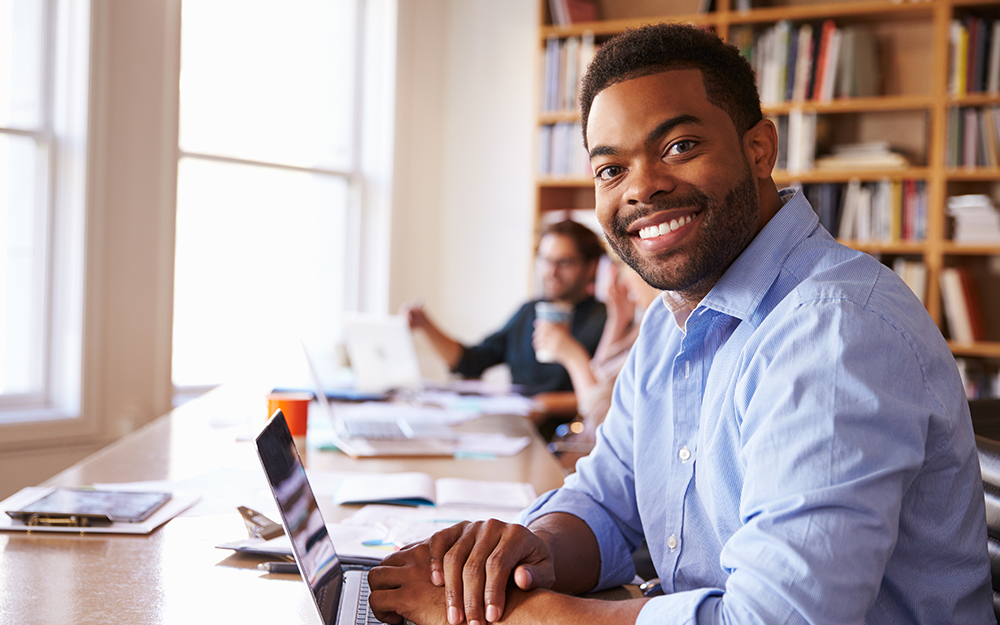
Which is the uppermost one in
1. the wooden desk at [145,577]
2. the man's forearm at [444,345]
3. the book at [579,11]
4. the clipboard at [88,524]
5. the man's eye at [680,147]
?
the book at [579,11]

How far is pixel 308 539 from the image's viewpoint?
85 centimetres

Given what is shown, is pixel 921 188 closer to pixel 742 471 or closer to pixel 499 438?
pixel 499 438

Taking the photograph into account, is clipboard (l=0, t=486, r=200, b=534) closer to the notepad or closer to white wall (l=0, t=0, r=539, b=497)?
the notepad

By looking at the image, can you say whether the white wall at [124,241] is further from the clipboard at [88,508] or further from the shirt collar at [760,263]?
the shirt collar at [760,263]

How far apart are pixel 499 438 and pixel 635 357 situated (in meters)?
0.83

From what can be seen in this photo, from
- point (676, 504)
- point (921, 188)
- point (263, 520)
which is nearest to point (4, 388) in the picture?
point (263, 520)

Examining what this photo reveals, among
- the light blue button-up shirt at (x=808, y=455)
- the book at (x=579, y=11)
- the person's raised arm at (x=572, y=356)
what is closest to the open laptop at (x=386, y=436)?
the person's raised arm at (x=572, y=356)

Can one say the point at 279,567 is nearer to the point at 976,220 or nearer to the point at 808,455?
the point at 808,455

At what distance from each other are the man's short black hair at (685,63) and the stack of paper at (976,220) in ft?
8.65

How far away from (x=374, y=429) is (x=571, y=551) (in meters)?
0.97

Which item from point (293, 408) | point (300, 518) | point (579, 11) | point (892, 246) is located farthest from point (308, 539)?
point (579, 11)

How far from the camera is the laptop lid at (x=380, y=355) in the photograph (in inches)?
99.5

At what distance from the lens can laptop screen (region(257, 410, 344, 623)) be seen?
79 cm

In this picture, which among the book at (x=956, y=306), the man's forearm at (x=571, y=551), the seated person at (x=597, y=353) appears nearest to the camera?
the man's forearm at (x=571, y=551)
